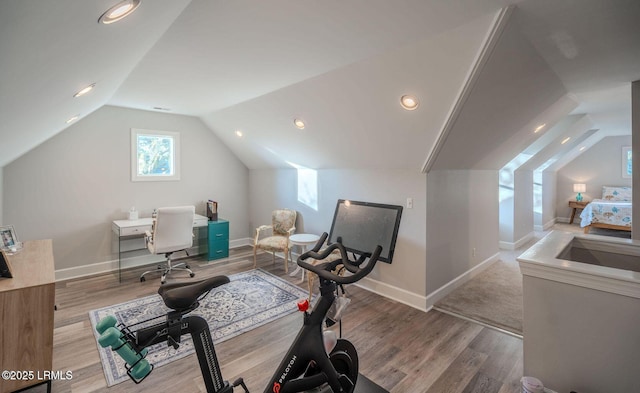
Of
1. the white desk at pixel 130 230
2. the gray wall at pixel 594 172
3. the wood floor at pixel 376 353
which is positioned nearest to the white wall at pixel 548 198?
the gray wall at pixel 594 172

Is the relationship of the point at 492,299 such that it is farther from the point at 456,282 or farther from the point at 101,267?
the point at 101,267

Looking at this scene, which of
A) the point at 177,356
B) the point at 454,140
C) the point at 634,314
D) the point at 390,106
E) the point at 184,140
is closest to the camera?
the point at 634,314

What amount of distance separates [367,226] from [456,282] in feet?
5.44

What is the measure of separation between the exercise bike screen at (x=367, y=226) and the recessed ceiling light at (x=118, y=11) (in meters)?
2.50

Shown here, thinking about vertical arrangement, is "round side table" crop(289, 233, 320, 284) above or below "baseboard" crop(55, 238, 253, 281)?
above

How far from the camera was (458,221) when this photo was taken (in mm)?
3955

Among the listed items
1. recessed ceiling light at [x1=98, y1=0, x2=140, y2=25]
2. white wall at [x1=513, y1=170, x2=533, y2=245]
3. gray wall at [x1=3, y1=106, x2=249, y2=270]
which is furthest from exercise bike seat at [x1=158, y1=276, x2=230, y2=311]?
white wall at [x1=513, y1=170, x2=533, y2=245]

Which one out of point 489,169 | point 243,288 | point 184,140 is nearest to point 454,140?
point 489,169

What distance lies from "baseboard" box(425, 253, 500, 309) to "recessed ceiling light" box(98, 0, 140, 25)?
3.51m

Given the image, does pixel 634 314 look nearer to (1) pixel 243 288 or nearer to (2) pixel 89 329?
(1) pixel 243 288

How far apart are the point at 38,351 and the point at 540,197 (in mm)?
9673

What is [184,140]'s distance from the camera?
5375 millimetres

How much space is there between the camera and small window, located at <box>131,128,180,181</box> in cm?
489

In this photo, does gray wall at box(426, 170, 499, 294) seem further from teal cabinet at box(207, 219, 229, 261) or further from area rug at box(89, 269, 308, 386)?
teal cabinet at box(207, 219, 229, 261)
